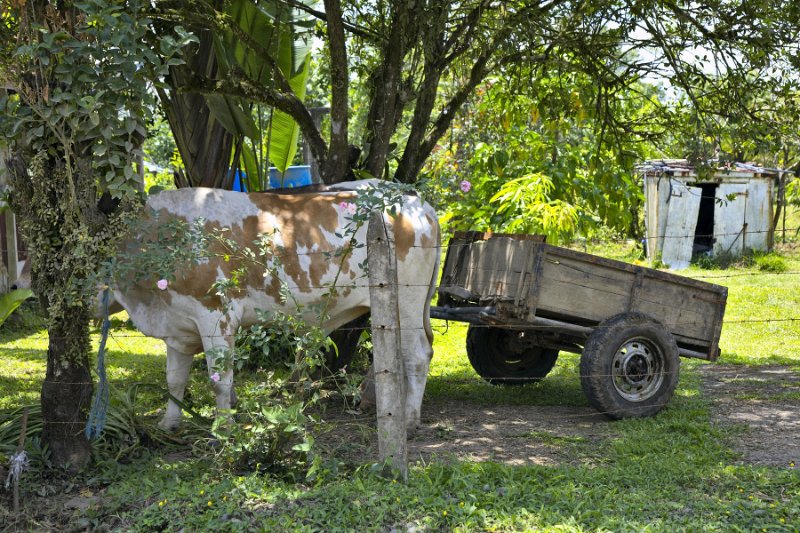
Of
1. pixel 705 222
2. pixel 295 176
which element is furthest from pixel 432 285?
pixel 705 222

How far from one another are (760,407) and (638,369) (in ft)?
4.07

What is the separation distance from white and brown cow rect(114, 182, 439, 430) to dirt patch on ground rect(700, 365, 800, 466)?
2.43 m

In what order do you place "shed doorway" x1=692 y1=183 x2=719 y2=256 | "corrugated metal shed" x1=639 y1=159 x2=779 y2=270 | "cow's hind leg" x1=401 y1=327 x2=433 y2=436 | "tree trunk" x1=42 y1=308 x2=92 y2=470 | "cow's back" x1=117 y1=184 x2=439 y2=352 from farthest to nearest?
"shed doorway" x1=692 y1=183 x2=719 y2=256, "corrugated metal shed" x1=639 y1=159 x2=779 y2=270, "cow's hind leg" x1=401 y1=327 x2=433 y2=436, "cow's back" x1=117 y1=184 x2=439 y2=352, "tree trunk" x1=42 y1=308 x2=92 y2=470

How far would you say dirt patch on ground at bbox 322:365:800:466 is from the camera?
587 centimetres

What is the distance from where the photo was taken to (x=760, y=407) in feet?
Answer: 24.1

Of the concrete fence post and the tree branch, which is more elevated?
the tree branch

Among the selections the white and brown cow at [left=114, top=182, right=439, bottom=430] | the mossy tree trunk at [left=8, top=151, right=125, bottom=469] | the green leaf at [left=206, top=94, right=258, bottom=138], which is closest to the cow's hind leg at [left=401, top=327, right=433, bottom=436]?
the white and brown cow at [left=114, top=182, right=439, bottom=430]

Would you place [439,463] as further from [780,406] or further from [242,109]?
[242,109]

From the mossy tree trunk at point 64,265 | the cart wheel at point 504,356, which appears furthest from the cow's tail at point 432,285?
the mossy tree trunk at point 64,265

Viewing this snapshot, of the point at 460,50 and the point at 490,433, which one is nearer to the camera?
the point at 490,433

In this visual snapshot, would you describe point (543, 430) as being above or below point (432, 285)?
below

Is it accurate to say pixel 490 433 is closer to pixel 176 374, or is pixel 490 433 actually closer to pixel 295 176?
pixel 176 374

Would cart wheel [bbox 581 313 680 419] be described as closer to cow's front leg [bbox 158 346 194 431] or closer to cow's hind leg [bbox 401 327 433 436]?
cow's hind leg [bbox 401 327 433 436]

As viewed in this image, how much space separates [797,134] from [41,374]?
7.85m
